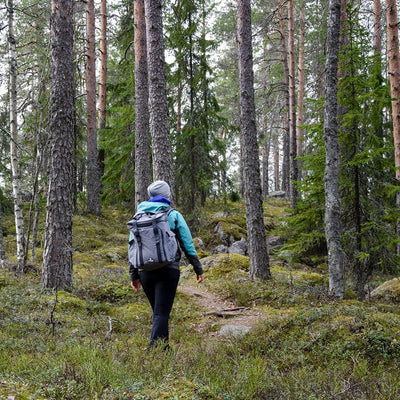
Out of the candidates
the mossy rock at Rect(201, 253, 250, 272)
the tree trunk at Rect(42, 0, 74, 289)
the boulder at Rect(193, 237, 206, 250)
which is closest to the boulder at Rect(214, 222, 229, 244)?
the boulder at Rect(193, 237, 206, 250)

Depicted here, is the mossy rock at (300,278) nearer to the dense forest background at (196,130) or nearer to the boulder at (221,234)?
the dense forest background at (196,130)

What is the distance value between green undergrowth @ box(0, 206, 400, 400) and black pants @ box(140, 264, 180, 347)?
0.27 m

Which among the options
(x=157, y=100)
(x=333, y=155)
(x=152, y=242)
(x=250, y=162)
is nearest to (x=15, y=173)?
(x=157, y=100)

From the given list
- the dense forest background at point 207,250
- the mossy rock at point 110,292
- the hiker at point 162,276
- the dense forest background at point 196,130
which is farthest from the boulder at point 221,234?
the hiker at point 162,276

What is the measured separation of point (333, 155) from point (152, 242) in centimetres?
433

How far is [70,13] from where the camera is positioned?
7.51m

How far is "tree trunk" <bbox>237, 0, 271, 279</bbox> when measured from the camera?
371 inches

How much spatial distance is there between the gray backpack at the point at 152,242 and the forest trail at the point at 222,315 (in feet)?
6.41

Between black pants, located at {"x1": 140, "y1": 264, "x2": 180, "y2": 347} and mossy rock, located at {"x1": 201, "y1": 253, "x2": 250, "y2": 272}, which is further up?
black pants, located at {"x1": 140, "y1": 264, "x2": 180, "y2": 347}

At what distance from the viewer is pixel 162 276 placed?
456 cm

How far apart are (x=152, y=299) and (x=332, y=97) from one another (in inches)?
201

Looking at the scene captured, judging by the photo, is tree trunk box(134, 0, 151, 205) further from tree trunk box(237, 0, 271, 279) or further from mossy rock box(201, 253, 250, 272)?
tree trunk box(237, 0, 271, 279)

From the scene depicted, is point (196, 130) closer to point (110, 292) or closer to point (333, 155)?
point (333, 155)

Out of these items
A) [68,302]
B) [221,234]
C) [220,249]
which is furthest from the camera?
[221,234]
